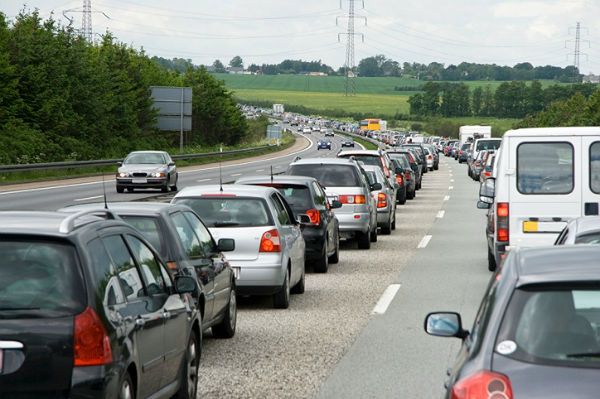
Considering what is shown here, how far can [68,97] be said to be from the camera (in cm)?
6756

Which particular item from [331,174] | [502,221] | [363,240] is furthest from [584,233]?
[331,174]

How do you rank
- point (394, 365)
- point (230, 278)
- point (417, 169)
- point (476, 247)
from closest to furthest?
1. point (394, 365)
2. point (230, 278)
3. point (476, 247)
4. point (417, 169)

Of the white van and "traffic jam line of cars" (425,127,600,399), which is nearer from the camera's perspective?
"traffic jam line of cars" (425,127,600,399)

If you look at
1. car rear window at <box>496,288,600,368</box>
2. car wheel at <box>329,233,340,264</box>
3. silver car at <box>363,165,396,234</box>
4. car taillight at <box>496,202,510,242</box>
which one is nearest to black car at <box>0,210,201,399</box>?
car rear window at <box>496,288,600,368</box>

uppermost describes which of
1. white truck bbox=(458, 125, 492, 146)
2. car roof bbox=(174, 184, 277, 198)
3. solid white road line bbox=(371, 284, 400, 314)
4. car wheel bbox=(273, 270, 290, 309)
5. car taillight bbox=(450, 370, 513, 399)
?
car taillight bbox=(450, 370, 513, 399)

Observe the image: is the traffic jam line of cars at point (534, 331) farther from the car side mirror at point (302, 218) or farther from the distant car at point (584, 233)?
the car side mirror at point (302, 218)

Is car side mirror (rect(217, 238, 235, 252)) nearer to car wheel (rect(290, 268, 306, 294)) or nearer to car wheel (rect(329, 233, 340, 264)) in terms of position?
car wheel (rect(290, 268, 306, 294))

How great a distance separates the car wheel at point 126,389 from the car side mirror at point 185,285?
1366mm

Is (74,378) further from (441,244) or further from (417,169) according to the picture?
(417,169)

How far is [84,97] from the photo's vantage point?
2832 inches

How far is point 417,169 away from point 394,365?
4049 centimetres

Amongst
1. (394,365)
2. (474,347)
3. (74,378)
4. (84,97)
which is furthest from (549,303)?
(84,97)

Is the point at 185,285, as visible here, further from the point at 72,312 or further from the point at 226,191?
the point at 226,191

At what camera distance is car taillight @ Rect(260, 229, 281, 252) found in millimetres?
14609
